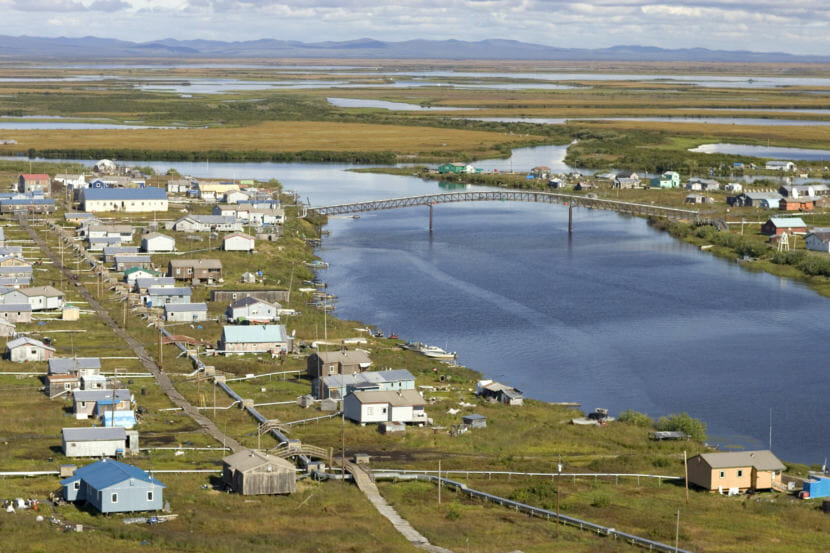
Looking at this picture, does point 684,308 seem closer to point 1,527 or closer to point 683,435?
point 683,435

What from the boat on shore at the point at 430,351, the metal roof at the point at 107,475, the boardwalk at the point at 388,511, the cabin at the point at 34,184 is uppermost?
the cabin at the point at 34,184

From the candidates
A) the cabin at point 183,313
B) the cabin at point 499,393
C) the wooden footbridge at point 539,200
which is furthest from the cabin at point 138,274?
the wooden footbridge at point 539,200

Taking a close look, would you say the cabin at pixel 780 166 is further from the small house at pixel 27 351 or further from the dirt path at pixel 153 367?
the small house at pixel 27 351

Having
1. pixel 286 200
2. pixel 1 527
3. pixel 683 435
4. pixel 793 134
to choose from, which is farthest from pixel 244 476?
pixel 793 134

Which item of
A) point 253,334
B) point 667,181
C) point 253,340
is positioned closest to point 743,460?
point 253,340

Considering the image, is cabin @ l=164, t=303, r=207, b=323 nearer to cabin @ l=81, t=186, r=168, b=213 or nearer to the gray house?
the gray house

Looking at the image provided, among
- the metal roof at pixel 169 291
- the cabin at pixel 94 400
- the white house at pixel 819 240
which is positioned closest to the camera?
the cabin at pixel 94 400
